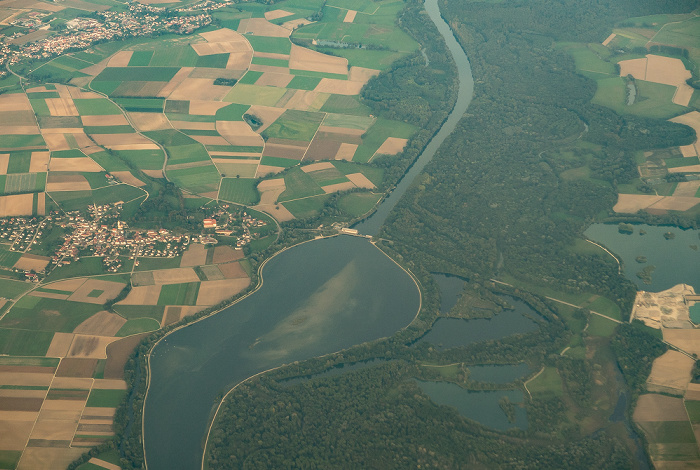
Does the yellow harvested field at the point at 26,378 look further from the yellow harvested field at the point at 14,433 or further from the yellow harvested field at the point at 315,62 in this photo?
the yellow harvested field at the point at 315,62

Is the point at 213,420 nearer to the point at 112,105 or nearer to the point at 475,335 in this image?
the point at 475,335

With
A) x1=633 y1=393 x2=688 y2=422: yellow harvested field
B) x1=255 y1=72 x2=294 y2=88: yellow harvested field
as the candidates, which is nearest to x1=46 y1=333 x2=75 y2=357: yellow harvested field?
x1=633 y1=393 x2=688 y2=422: yellow harvested field

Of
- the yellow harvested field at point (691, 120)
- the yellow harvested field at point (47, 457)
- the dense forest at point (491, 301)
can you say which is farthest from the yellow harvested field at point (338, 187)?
the yellow harvested field at point (691, 120)

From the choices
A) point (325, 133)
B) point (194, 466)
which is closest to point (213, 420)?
point (194, 466)

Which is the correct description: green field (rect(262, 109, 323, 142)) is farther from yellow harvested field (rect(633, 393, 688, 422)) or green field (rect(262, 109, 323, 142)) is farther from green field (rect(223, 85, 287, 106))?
yellow harvested field (rect(633, 393, 688, 422))

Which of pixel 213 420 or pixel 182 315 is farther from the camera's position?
pixel 182 315

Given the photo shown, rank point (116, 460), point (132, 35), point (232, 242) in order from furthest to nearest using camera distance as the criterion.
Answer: point (132, 35) → point (232, 242) → point (116, 460)
